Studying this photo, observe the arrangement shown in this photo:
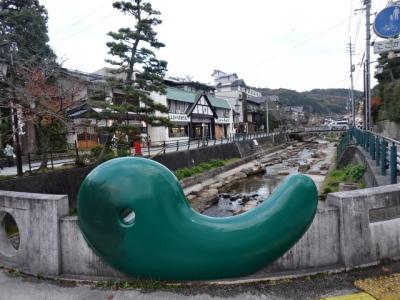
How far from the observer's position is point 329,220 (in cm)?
448

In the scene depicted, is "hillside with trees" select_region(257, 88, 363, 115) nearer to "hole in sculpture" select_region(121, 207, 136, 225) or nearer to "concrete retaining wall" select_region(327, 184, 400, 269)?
"concrete retaining wall" select_region(327, 184, 400, 269)

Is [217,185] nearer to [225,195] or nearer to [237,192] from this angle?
[237,192]

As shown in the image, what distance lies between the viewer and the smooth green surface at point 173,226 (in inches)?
159

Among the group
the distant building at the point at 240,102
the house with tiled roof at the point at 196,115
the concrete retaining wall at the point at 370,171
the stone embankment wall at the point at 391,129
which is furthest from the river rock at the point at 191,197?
the distant building at the point at 240,102

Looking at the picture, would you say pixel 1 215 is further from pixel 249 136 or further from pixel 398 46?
pixel 249 136

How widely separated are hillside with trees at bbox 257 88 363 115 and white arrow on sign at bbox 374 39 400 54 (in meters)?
130

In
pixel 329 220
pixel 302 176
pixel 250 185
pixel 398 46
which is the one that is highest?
pixel 398 46

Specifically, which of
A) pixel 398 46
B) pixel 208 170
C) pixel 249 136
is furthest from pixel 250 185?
pixel 249 136


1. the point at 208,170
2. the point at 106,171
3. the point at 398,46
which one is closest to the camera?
the point at 106,171

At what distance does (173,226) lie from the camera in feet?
13.4

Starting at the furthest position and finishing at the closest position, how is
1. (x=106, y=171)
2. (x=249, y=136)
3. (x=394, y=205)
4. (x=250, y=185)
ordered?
(x=249, y=136), (x=250, y=185), (x=394, y=205), (x=106, y=171)

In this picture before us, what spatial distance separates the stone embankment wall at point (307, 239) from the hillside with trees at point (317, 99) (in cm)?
13510

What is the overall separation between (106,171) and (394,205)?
4288 mm

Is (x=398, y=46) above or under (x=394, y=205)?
above
